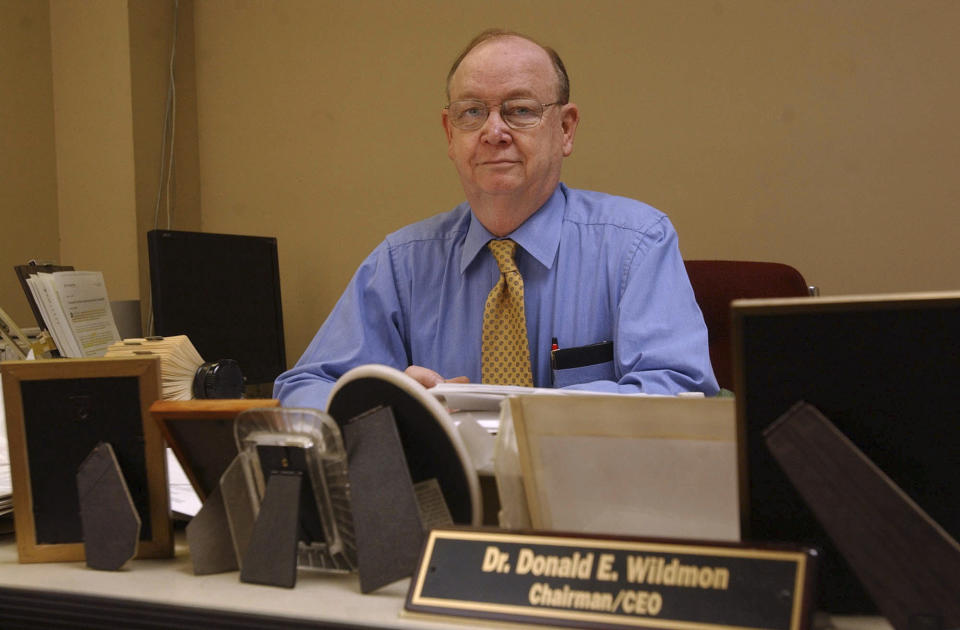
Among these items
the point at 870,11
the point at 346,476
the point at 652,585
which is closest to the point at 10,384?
the point at 346,476

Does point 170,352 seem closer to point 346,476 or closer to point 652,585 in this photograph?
point 346,476

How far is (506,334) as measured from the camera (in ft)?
5.35

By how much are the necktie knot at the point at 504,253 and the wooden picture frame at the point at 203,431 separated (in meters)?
0.91

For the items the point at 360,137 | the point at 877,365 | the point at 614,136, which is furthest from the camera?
the point at 360,137

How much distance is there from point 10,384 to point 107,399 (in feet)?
0.32

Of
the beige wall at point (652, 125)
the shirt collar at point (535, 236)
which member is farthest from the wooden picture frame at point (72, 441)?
the beige wall at point (652, 125)

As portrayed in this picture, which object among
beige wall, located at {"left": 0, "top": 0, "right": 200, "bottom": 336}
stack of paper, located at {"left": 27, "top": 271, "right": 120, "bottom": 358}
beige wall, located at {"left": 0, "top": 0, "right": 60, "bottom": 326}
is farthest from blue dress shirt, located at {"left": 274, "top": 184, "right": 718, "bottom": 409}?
beige wall, located at {"left": 0, "top": 0, "right": 60, "bottom": 326}

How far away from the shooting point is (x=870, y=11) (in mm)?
2613

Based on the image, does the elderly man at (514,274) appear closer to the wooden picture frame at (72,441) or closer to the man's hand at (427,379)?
the man's hand at (427,379)

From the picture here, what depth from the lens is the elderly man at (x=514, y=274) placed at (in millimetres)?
1619

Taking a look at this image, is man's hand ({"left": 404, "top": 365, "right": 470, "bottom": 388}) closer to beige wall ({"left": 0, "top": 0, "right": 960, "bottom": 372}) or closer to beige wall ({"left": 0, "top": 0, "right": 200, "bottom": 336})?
beige wall ({"left": 0, "top": 0, "right": 960, "bottom": 372})

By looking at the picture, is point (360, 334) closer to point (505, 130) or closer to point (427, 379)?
point (427, 379)

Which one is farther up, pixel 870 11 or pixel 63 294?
pixel 870 11

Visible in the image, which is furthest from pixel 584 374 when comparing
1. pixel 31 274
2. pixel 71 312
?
pixel 31 274
